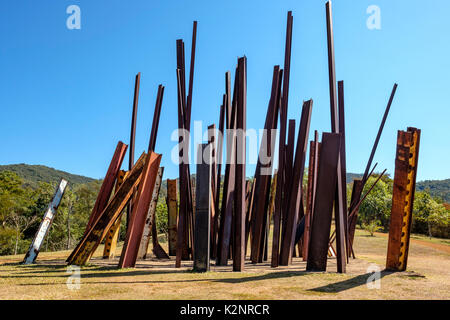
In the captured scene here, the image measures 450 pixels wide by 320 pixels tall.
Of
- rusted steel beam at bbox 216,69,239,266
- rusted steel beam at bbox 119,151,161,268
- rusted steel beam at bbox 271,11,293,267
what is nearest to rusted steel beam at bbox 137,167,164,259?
rusted steel beam at bbox 119,151,161,268

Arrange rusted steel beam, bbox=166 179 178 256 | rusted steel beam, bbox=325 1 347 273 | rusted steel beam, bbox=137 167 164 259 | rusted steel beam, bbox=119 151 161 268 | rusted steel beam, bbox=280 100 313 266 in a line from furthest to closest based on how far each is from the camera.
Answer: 1. rusted steel beam, bbox=166 179 178 256
2. rusted steel beam, bbox=137 167 164 259
3. rusted steel beam, bbox=280 100 313 266
4. rusted steel beam, bbox=119 151 161 268
5. rusted steel beam, bbox=325 1 347 273

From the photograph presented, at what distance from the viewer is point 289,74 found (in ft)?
19.1

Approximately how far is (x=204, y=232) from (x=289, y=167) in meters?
2.18

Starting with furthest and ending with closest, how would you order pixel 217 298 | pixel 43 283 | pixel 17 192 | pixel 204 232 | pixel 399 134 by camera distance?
pixel 17 192, pixel 399 134, pixel 204 232, pixel 43 283, pixel 217 298

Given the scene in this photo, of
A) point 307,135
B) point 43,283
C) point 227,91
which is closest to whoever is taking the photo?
point 43,283

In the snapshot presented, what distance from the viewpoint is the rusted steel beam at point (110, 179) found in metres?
6.36

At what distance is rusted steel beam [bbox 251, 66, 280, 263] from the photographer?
5699mm

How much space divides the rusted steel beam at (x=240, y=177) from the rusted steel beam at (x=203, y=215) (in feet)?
1.72

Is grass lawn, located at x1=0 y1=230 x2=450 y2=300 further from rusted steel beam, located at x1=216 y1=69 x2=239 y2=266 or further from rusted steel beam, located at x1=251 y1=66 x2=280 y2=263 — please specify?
rusted steel beam, located at x1=251 y1=66 x2=280 y2=263

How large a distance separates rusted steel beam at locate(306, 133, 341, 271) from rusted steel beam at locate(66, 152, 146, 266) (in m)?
2.89

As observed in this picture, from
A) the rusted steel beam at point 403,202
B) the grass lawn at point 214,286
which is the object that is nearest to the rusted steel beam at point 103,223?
the grass lawn at point 214,286

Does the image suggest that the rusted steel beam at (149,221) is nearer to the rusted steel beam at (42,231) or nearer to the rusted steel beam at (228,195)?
the rusted steel beam at (228,195)
